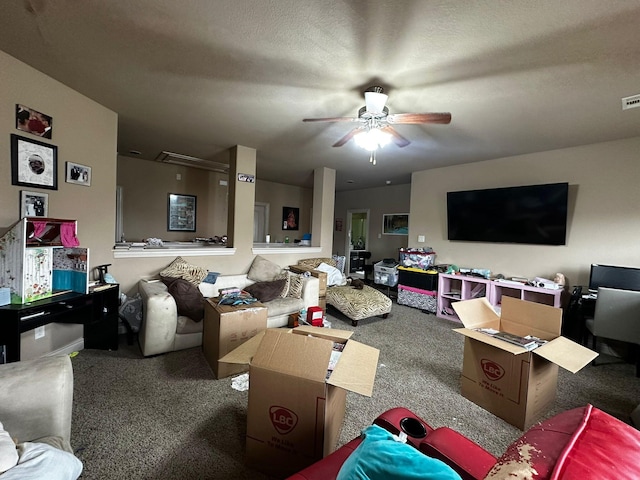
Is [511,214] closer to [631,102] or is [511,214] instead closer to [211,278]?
[631,102]

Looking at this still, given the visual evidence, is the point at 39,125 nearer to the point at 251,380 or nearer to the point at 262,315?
the point at 262,315

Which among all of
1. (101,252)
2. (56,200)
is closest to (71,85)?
(56,200)

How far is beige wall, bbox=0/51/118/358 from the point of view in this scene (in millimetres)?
2049

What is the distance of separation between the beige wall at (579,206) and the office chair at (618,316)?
2.94ft

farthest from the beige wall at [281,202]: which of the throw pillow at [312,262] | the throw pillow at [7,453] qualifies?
the throw pillow at [7,453]

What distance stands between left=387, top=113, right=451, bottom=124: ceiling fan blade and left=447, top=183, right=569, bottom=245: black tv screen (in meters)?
2.46

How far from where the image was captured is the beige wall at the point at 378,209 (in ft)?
21.6

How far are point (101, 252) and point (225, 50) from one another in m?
2.42

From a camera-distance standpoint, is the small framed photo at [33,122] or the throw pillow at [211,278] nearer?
the small framed photo at [33,122]

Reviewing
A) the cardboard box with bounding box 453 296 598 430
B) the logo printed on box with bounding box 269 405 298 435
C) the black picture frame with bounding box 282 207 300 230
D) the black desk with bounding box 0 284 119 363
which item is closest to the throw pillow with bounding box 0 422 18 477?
the logo printed on box with bounding box 269 405 298 435

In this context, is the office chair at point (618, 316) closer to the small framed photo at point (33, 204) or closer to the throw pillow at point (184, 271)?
the throw pillow at point (184, 271)

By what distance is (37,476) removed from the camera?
2.79ft

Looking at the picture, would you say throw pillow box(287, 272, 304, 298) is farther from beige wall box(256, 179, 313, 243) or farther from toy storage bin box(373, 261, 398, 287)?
beige wall box(256, 179, 313, 243)

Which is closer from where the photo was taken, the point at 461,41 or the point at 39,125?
the point at 461,41
